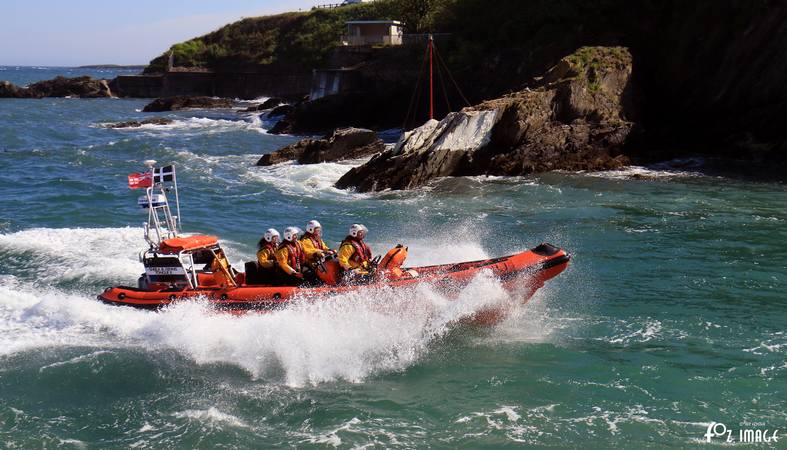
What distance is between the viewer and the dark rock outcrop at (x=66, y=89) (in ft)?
274

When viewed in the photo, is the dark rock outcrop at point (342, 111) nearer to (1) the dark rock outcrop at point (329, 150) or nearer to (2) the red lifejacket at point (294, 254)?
(1) the dark rock outcrop at point (329, 150)

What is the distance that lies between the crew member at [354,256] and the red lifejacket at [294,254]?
81 cm

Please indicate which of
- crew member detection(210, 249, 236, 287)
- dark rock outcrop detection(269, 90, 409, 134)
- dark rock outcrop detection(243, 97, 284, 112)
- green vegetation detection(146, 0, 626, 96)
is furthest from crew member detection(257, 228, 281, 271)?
dark rock outcrop detection(243, 97, 284, 112)

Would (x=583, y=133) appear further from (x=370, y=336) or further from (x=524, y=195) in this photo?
(x=370, y=336)

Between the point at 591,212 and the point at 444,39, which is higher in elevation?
the point at 444,39

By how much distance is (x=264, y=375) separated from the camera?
508 inches

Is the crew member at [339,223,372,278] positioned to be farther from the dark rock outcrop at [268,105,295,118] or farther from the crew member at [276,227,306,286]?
the dark rock outcrop at [268,105,295,118]

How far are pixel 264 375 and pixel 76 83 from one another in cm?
8131

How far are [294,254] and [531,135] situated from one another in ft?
60.5

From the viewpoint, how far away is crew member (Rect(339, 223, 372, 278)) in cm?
1452

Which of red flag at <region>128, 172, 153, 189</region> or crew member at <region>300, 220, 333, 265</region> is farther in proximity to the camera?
red flag at <region>128, 172, 153, 189</region>

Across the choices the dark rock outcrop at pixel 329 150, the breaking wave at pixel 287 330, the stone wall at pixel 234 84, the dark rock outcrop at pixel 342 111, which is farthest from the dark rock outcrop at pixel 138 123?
the breaking wave at pixel 287 330

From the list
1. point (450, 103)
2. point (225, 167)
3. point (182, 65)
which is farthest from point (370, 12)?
point (225, 167)

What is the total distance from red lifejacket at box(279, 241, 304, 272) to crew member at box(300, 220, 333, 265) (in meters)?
0.15
